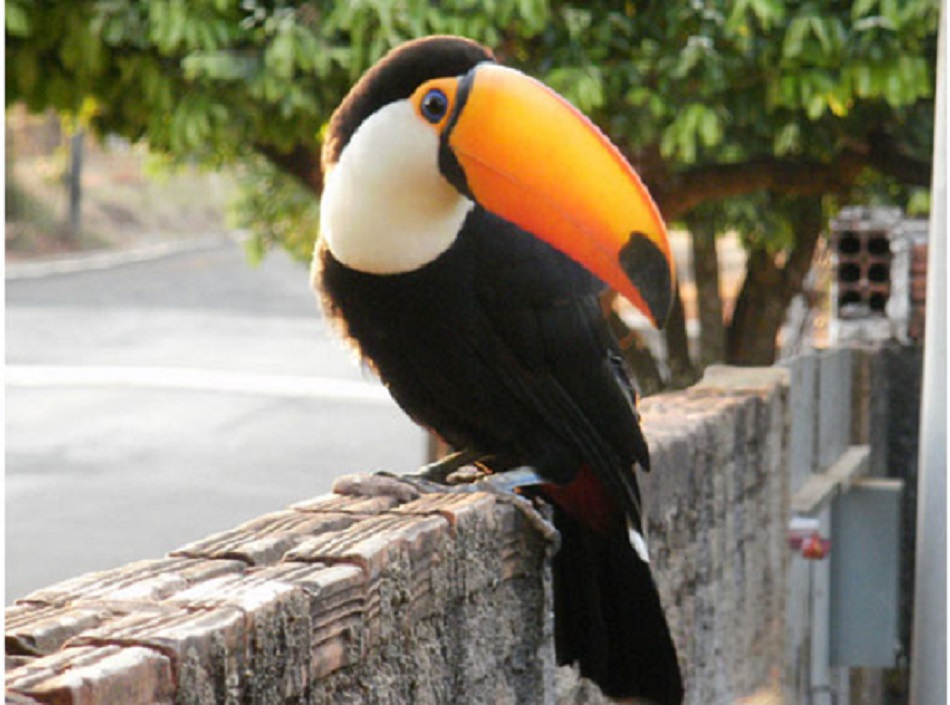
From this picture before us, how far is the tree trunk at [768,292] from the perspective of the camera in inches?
347

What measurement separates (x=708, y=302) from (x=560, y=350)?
656 cm

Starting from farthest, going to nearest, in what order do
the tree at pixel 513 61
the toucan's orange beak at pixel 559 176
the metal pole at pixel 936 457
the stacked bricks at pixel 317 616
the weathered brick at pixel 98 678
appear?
the tree at pixel 513 61, the metal pole at pixel 936 457, the toucan's orange beak at pixel 559 176, the stacked bricks at pixel 317 616, the weathered brick at pixel 98 678

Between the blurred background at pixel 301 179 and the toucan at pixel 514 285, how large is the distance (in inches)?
9.4

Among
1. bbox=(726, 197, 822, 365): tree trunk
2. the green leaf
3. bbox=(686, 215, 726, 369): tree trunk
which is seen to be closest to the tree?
the green leaf

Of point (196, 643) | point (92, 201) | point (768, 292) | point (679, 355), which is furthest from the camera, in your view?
point (92, 201)

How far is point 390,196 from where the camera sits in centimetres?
267

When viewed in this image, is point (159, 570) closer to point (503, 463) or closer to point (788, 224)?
point (503, 463)

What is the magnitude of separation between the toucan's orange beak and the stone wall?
0.45 m

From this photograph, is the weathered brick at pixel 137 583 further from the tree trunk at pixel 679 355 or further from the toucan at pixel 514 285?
the tree trunk at pixel 679 355

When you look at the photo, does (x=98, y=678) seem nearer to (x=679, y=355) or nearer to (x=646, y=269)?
(x=646, y=269)

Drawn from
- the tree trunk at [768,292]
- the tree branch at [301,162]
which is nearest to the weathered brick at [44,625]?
the tree branch at [301,162]

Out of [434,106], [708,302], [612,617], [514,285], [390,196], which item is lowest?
[708,302]

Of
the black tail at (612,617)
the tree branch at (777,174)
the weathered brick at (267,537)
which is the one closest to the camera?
the weathered brick at (267,537)

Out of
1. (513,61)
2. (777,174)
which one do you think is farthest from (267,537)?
(777,174)
